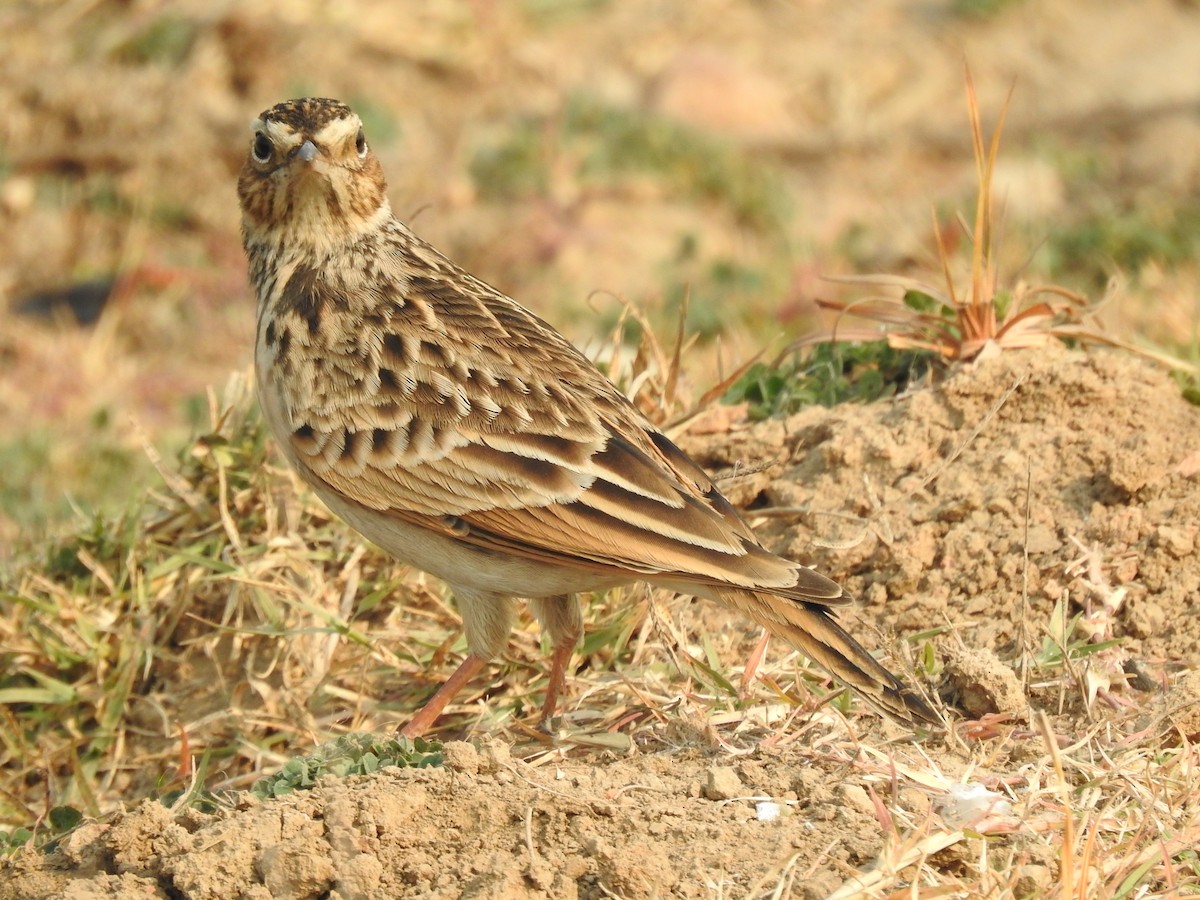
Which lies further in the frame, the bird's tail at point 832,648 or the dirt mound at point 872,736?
the bird's tail at point 832,648

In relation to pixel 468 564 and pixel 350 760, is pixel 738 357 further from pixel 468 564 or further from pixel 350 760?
pixel 350 760

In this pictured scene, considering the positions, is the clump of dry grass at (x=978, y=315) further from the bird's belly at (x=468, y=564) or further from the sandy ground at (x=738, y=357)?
the bird's belly at (x=468, y=564)

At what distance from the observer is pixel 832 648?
4441mm

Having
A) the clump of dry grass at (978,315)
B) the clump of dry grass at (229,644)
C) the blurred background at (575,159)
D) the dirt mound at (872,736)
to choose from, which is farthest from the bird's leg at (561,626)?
the blurred background at (575,159)

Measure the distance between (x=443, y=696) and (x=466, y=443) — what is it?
2.50 ft

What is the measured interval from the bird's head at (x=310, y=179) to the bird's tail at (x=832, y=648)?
1921 millimetres

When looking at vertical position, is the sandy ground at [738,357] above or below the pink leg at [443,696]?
above

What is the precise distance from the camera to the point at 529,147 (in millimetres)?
11469

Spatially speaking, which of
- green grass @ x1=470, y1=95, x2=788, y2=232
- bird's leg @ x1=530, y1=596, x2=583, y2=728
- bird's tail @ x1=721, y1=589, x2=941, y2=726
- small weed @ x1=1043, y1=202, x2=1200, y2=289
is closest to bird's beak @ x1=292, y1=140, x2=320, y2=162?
bird's leg @ x1=530, y1=596, x2=583, y2=728

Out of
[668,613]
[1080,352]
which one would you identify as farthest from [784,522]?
[1080,352]

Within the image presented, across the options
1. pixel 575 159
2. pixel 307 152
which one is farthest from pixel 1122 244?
pixel 307 152

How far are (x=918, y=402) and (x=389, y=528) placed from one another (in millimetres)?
1876

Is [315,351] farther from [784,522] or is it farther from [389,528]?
[784,522]

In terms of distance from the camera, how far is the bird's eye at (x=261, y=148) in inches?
219
